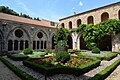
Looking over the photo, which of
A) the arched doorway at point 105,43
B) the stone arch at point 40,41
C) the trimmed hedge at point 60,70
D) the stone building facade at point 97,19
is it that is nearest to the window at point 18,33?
the stone arch at point 40,41

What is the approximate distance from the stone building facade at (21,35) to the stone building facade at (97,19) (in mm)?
5352

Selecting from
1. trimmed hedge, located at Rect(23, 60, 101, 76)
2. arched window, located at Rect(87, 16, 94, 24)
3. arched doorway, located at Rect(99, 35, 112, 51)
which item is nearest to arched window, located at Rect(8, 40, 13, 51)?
trimmed hedge, located at Rect(23, 60, 101, 76)

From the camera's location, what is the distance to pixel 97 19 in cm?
2297

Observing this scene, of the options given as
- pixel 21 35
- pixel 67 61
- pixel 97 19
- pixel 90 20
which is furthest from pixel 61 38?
pixel 90 20

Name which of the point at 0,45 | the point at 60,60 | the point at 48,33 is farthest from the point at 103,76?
the point at 48,33

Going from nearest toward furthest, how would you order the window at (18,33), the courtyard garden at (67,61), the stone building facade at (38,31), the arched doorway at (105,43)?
1. the courtyard garden at (67,61)
2. the stone building facade at (38,31)
3. the window at (18,33)
4. the arched doorway at (105,43)

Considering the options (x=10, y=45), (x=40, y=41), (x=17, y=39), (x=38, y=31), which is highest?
(x=38, y=31)

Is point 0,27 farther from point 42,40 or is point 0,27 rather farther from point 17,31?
point 42,40

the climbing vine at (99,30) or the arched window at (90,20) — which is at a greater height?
Answer: the arched window at (90,20)

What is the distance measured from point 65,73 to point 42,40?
58.8ft

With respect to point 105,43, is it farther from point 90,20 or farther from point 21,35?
point 21,35

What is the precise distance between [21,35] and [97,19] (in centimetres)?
1530

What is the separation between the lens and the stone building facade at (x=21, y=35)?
1833 cm

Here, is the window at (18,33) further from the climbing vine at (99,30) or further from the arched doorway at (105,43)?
the arched doorway at (105,43)
